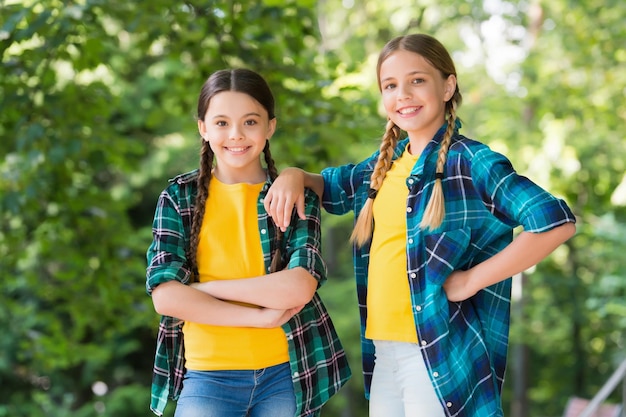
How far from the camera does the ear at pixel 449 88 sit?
6.31 feet

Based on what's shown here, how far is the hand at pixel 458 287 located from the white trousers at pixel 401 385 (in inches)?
5.8

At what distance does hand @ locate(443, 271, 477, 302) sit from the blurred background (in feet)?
3.07

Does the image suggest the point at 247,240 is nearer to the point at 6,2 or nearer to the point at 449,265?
the point at 449,265

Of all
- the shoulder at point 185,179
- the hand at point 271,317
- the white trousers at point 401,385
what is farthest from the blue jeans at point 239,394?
the shoulder at point 185,179

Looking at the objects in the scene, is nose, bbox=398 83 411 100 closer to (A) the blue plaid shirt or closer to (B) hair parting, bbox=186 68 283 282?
(A) the blue plaid shirt

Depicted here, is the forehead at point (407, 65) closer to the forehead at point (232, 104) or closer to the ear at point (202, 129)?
the forehead at point (232, 104)

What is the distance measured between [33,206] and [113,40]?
3.19 ft

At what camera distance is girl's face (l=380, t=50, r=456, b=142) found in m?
1.88

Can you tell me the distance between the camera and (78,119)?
4.10 m

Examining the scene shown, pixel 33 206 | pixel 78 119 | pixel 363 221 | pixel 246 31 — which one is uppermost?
pixel 246 31

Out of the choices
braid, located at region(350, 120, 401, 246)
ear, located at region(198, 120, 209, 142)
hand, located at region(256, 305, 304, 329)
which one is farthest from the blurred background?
hand, located at region(256, 305, 304, 329)

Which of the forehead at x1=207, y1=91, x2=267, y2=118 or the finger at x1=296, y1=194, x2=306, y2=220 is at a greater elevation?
the forehead at x1=207, y1=91, x2=267, y2=118

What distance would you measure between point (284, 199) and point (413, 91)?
414 millimetres

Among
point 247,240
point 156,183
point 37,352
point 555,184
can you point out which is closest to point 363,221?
point 247,240
